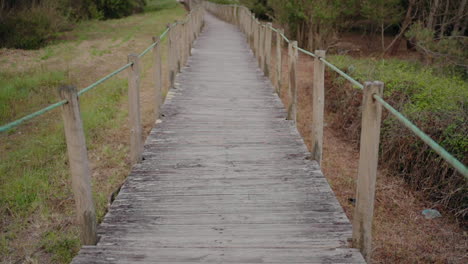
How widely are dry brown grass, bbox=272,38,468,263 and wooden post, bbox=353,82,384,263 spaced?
153 centimetres

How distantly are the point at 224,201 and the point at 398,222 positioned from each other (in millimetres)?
2630

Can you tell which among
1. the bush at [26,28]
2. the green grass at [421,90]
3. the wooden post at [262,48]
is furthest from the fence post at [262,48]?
the bush at [26,28]

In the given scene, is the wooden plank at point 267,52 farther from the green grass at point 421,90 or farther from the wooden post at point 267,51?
the green grass at point 421,90

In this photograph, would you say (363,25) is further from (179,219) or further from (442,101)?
(179,219)

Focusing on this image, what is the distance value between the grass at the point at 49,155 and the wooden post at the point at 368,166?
103 inches

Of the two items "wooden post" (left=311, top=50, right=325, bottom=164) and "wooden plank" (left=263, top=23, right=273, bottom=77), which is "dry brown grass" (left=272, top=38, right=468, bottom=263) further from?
"wooden plank" (left=263, top=23, right=273, bottom=77)

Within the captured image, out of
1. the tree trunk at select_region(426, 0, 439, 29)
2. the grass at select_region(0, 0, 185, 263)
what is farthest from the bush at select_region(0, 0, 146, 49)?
the tree trunk at select_region(426, 0, 439, 29)

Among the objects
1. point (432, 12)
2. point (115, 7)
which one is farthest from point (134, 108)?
point (115, 7)

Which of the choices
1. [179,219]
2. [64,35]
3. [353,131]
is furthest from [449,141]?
[64,35]

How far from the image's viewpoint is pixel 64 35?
80.6 ft

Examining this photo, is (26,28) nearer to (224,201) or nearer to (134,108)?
(134,108)

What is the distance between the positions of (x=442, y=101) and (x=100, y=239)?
5.43 metres

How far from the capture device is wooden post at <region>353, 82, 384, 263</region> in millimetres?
3115

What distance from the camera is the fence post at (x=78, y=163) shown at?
3.12 meters
